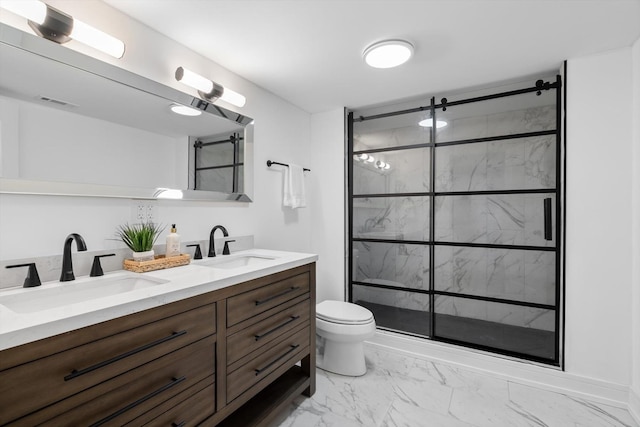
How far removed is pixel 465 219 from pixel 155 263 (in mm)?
2364

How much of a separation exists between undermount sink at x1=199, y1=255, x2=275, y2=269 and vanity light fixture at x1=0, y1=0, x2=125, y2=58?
3.89 feet

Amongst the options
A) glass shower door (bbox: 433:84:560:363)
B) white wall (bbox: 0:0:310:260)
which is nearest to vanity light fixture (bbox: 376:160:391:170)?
glass shower door (bbox: 433:84:560:363)

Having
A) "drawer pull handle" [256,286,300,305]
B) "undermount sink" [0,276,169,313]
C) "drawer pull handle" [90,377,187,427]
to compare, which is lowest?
"drawer pull handle" [90,377,187,427]

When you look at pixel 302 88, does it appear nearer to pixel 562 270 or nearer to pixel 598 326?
pixel 562 270

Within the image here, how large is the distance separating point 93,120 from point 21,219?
1.77 feet

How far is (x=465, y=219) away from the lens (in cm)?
263

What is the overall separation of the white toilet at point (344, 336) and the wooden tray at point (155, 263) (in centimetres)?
112

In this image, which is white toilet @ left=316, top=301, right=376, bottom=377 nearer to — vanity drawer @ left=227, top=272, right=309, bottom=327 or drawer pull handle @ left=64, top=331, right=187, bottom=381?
vanity drawer @ left=227, top=272, right=309, bottom=327

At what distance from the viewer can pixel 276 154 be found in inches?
104

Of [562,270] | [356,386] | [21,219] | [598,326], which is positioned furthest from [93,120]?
[598,326]

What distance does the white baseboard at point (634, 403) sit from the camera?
1815 mm

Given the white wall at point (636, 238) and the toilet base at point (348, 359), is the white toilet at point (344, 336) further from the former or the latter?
the white wall at point (636, 238)

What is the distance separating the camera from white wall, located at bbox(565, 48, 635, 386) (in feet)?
6.34

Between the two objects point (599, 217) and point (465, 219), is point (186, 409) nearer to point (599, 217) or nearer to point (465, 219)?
point (465, 219)
